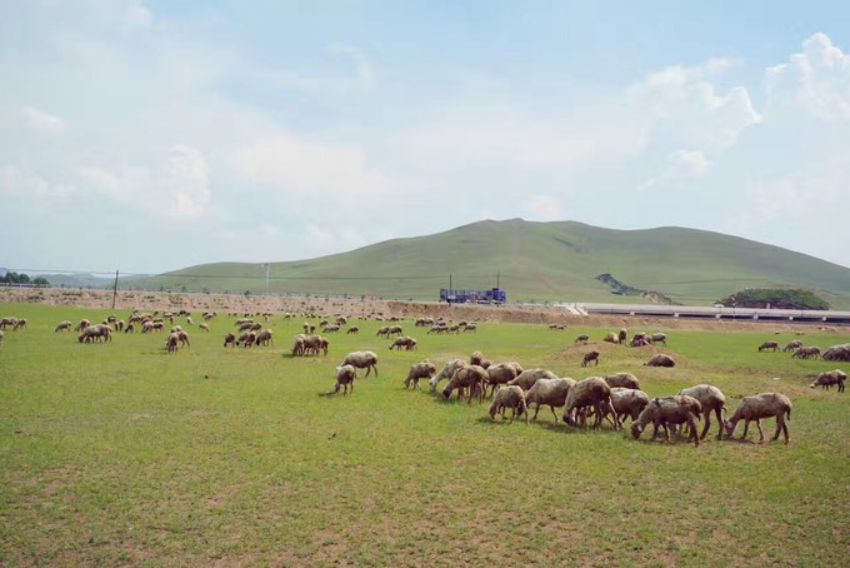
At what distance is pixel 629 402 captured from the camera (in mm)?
19703

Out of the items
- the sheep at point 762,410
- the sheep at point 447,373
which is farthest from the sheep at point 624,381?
the sheep at point 447,373

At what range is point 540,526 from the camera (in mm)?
11656

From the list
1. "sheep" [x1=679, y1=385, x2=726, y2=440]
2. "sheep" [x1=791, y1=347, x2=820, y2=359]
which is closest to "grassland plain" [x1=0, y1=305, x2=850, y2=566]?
"sheep" [x1=679, y1=385, x2=726, y2=440]

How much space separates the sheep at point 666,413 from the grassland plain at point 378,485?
2.52 ft

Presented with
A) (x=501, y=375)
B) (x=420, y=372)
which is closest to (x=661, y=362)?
(x=501, y=375)

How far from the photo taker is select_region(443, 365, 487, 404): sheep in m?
24.0

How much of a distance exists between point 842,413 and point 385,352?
28.9 m

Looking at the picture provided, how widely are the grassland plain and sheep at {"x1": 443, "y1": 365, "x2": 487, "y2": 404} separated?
0.91 metres

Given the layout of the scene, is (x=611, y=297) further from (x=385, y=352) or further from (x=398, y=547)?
(x=398, y=547)

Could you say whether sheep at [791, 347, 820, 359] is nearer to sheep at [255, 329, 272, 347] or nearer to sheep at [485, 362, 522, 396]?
sheep at [485, 362, 522, 396]

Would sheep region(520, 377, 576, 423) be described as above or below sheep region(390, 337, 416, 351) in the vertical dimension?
above

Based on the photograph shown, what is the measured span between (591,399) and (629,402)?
145 cm

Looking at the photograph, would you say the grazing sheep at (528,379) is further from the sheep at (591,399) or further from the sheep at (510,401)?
the sheep at (591,399)

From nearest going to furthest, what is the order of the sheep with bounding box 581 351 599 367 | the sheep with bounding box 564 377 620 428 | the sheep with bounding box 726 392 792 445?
1. the sheep with bounding box 726 392 792 445
2. the sheep with bounding box 564 377 620 428
3. the sheep with bounding box 581 351 599 367
